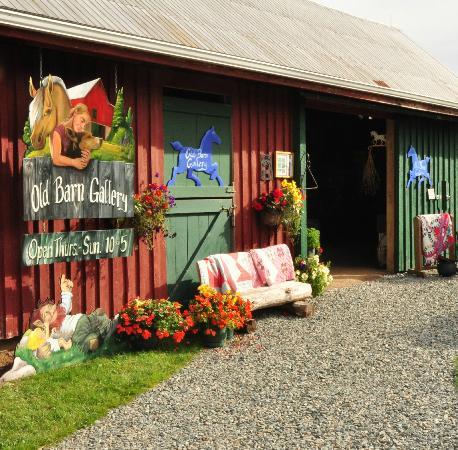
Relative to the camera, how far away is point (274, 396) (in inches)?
196

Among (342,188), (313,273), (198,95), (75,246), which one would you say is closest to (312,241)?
(313,273)

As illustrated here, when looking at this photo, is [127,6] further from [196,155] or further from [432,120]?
[432,120]

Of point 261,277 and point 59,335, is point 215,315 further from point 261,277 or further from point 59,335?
point 261,277

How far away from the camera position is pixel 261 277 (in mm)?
8000

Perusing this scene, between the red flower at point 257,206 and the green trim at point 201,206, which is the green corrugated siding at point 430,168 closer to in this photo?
the red flower at point 257,206

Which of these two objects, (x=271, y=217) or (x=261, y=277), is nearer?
(x=261, y=277)

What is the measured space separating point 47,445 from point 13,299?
2.17 m

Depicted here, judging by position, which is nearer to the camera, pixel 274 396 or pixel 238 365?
pixel 274 396

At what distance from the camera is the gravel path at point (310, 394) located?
4137 mm

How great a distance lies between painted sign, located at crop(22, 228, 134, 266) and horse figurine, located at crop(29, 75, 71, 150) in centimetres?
84

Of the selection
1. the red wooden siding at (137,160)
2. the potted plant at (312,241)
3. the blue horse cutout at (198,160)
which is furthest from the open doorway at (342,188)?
the blue horse cutout at (198,160)

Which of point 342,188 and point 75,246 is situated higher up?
point 342,188

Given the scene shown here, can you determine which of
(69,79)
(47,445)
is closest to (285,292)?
(69,79)

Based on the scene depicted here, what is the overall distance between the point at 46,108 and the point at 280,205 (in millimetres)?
3594
